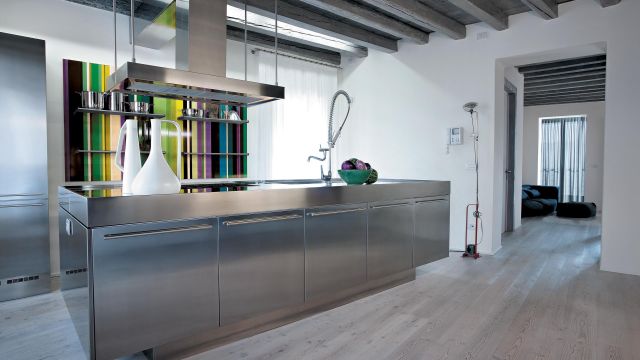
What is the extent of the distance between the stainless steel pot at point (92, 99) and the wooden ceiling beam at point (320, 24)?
1.57 meters

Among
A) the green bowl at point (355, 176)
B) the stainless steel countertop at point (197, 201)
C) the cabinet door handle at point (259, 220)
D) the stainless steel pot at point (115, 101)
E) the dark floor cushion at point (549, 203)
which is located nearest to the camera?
the stainless steel countertop at point (197, 201)

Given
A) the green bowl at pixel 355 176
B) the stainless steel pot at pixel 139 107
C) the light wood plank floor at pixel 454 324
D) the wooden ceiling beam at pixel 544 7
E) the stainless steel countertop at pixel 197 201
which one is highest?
the wooden ceiling beam at pixel 544 7

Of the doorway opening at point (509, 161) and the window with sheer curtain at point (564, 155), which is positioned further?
the window with sheer curtain at point (564, 155)

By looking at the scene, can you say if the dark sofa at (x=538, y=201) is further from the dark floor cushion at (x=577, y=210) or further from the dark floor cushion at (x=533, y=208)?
the dark floor cushion at (x=577, y=210)

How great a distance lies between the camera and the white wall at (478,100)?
397 centimetres

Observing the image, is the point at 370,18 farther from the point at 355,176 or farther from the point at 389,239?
the point at 389,239

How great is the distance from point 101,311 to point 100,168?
8.63 feet

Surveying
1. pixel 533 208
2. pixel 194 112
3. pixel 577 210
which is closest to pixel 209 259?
pixel 194 112

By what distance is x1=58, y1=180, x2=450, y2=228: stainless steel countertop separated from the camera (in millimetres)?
1823

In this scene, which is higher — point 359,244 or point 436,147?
point 436,147

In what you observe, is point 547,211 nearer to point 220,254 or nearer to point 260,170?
point 260,170

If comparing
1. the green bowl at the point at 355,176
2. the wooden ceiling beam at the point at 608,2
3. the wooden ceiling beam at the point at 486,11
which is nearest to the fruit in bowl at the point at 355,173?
the green bowl at the point at 355,176

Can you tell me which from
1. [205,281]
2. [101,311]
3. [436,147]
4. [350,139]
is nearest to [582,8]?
[436,147]

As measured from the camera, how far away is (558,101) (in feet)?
31.2
